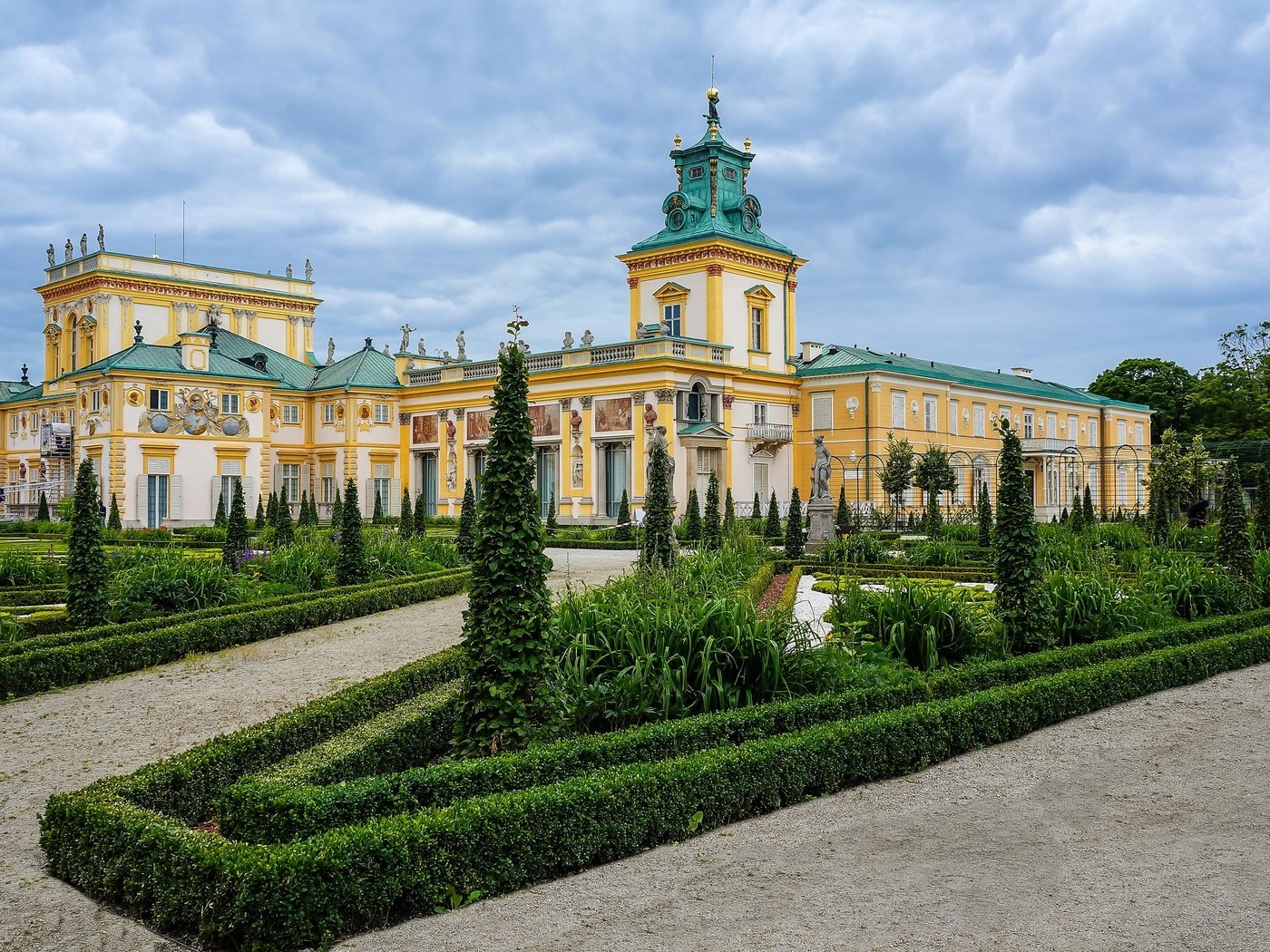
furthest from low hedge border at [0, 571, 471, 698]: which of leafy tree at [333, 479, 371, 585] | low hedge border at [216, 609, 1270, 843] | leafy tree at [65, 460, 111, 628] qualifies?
low hedge border at [216, 609, 1270, 843]

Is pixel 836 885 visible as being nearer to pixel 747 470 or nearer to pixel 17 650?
pixel 17 650

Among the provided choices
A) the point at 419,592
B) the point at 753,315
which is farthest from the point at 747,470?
the point at 419,592

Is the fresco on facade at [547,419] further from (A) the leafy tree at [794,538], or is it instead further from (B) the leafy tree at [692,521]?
(A) the leafy tree at [794,538]

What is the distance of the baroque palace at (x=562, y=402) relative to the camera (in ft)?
129

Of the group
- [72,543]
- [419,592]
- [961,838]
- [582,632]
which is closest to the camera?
[961,838]

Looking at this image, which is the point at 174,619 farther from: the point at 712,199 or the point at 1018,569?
the point at 712,199

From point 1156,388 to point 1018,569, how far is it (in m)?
58.7

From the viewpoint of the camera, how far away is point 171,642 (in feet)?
38.5

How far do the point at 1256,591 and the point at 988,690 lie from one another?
24.0 feet

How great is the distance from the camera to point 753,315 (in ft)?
139

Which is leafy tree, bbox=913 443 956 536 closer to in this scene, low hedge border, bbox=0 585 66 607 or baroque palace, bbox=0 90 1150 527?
baroque palace, bbox=0 90 1150 527

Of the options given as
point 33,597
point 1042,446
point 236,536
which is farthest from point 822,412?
point 33,597

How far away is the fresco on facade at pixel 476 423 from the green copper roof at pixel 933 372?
13.2m

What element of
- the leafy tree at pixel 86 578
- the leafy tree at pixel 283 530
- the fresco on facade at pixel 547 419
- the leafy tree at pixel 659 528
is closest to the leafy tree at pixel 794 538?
the leafy tree at pixel 659 528
